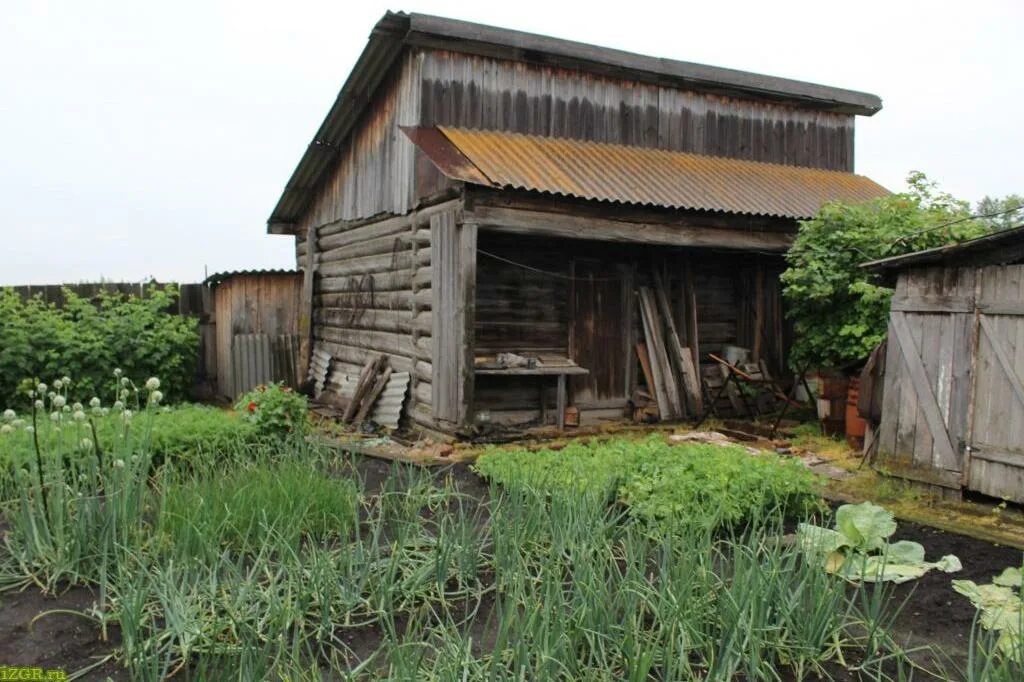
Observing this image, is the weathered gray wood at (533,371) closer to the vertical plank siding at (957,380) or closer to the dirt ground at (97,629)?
the vertical plank siding at (957,380)

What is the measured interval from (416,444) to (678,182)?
5.17 metres

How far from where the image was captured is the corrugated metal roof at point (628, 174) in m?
8.95

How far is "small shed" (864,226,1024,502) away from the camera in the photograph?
604cm

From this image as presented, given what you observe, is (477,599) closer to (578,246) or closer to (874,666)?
(874,666)

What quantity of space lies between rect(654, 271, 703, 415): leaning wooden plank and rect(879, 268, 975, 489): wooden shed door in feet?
→ 13.3

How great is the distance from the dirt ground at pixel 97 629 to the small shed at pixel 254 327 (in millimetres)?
9664

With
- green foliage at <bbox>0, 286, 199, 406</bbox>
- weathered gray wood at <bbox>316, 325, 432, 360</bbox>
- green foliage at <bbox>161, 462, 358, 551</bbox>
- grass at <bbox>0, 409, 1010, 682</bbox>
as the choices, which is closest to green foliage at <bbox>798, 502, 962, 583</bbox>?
grass at <bbox>0, 409, 1010, 682</bbox>

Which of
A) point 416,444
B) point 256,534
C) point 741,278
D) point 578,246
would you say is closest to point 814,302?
point 741,278

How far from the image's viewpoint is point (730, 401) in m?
11.8

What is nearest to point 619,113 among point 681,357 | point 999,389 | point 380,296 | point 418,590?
point 681,357

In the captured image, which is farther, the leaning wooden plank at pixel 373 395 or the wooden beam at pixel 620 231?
the leaning wooden plank at pixel 373 395

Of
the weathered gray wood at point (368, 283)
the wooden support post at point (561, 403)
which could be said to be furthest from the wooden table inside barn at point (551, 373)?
the weathered gray wood at point (368, 283)

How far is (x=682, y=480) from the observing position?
17.8ft

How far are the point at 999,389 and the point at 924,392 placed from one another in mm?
650
